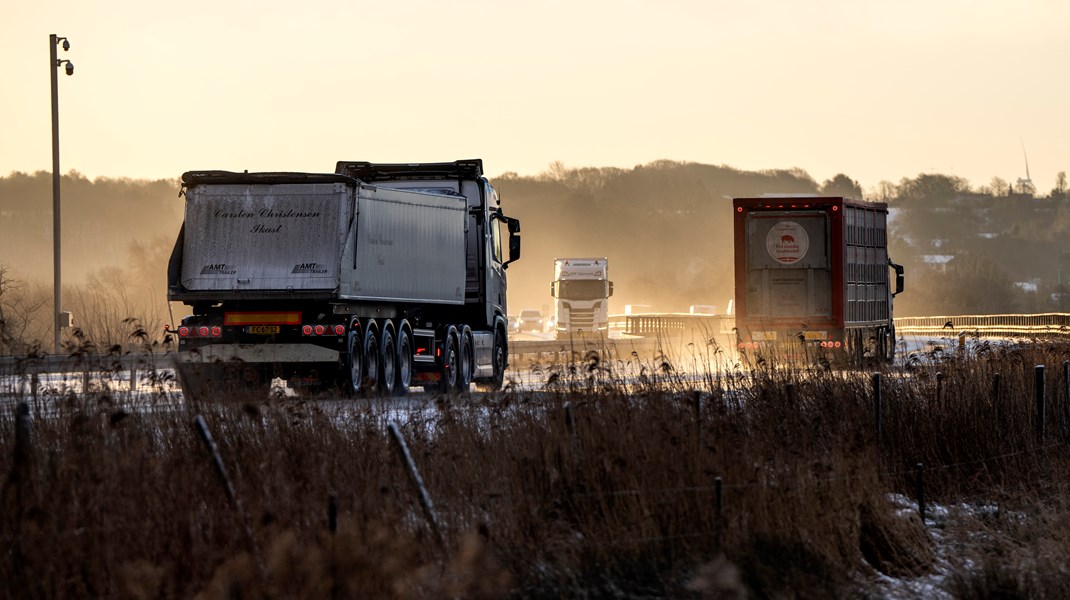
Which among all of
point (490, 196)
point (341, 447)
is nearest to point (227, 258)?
point (490, 196)

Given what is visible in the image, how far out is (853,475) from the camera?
1317cm

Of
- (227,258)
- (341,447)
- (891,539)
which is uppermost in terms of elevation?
(227,258)

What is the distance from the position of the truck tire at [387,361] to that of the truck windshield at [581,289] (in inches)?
1376

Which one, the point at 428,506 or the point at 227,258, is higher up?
the point at 227,258

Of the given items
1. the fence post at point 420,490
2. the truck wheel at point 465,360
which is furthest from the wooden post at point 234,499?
the truck wheel at point 465,360

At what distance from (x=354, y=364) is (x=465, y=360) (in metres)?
4.20

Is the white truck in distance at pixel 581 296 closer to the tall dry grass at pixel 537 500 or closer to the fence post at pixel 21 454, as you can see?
the tall dry grass at pixel 537 500

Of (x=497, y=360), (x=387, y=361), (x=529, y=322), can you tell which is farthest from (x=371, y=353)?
(x=529, y=322)

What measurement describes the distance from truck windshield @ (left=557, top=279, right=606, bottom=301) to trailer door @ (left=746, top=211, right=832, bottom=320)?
26509 mm

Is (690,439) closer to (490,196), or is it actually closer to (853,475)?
(853,475)

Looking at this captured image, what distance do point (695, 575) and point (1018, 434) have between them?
7.54 m

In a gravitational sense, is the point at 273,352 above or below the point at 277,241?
below

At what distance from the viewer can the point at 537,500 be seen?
11586 millimetres

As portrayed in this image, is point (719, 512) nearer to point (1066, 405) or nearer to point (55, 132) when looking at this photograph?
point (1066, 405)
